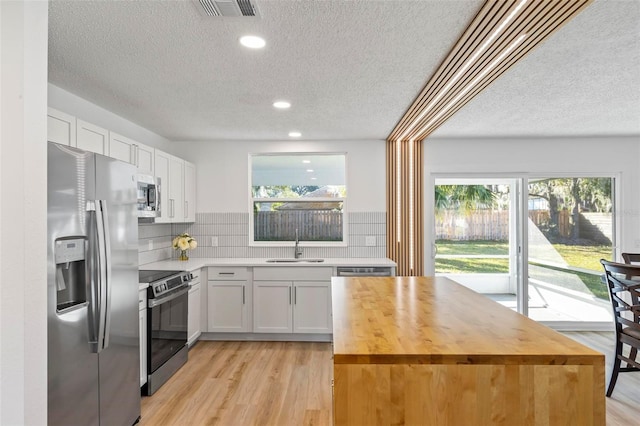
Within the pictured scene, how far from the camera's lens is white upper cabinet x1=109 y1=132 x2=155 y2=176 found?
3100mm

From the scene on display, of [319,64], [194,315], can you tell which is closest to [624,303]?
[319,64]

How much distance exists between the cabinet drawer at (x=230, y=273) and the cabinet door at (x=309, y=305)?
1.84 ft

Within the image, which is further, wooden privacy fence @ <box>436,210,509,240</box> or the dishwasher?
wooden privacy fence @ <box>436,210,509,240</box>

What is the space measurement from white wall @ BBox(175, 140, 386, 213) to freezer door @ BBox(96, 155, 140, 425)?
7.70 ft

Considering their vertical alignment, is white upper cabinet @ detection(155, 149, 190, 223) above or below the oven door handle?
above

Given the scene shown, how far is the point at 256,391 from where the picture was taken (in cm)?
311

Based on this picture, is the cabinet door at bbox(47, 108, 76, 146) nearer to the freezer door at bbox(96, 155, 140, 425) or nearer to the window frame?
the freezer door at bbox(96, 155, 140, 425)

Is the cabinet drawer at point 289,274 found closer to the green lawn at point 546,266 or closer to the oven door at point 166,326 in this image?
the oven door at point 166,326

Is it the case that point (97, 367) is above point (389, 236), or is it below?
below

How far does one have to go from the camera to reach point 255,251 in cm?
495

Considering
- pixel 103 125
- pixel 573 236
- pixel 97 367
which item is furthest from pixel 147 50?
pixel 573 236

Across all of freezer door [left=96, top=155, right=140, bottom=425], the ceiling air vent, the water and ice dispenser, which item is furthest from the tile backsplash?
the ceiling air vent

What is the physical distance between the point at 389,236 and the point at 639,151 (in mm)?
3187
